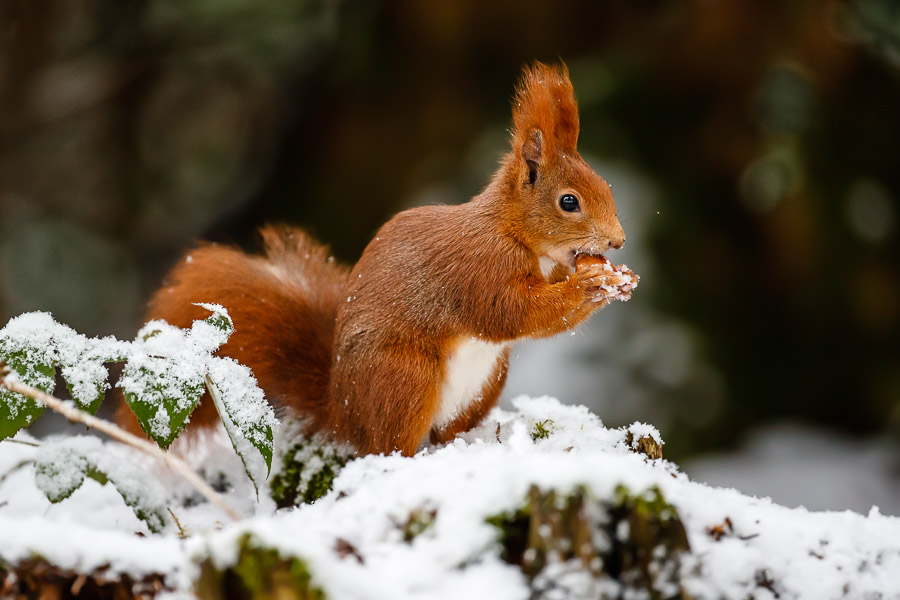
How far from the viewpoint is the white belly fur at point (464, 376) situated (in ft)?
3.58

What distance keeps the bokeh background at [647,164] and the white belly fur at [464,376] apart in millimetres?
1091

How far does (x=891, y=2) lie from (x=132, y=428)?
200 centimetres

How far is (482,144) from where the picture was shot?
2.64m

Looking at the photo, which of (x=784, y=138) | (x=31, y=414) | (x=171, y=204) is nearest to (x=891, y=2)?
(x=784, y=138)

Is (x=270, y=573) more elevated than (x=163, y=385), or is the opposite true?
(x=163, y=385)

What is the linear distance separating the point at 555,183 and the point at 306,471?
0.53 meters

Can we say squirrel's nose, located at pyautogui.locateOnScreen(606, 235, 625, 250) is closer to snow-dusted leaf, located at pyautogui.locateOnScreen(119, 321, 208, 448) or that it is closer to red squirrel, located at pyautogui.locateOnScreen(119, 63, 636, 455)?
red squirrel, located at pyautogui.locateOnScreen(119, 63, 636, 455)

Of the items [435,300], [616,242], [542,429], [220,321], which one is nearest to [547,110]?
[616,242]

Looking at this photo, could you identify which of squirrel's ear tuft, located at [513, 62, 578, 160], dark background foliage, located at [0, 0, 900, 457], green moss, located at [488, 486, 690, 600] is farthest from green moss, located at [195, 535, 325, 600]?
dark background foliage, located at [0, 0, 900, 457]

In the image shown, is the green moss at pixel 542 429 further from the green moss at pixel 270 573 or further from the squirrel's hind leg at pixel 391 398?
the green moss at pixel 270 573

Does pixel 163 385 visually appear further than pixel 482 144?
No

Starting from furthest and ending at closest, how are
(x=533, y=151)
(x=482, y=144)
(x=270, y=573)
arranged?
(x=482, y=144) < (x=533, y=151) < (x=270, y=573)

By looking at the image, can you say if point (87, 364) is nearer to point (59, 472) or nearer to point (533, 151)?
point (59, 472)

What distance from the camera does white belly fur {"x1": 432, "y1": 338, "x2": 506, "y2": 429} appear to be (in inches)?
43.0
